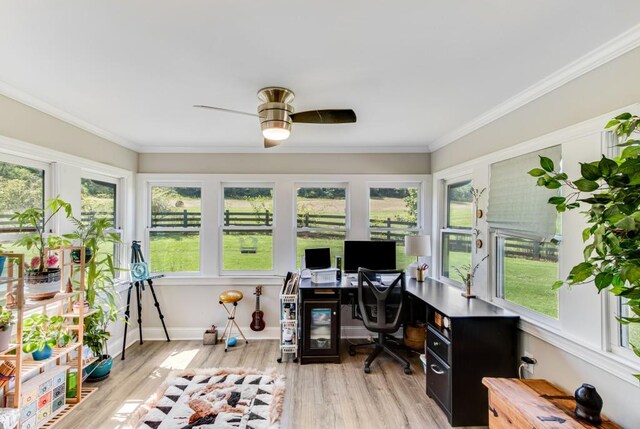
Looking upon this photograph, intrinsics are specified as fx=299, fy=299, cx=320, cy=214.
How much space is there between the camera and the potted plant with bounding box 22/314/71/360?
2141 millimetres

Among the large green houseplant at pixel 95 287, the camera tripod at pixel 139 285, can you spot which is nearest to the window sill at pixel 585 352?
the large green houseplant at pixel 95 287

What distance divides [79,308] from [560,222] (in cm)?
378

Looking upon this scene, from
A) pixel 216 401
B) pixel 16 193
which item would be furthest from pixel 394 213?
pixel 16 193

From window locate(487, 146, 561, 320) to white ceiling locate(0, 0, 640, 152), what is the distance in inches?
23.7

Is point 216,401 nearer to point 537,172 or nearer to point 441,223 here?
point 537,172

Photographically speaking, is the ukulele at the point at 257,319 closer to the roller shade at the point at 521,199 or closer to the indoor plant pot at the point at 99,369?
the indoor plant pot at the point at 99,369

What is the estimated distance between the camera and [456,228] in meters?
3.49

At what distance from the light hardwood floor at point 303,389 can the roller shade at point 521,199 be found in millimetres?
1615

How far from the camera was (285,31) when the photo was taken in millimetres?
1513

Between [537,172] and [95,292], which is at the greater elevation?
[537,172]

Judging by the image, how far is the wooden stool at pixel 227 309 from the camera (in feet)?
12.0

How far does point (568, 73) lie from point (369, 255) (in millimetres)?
2473

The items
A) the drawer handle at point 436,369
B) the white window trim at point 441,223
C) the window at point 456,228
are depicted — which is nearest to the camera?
the drawer handle at point 436,369

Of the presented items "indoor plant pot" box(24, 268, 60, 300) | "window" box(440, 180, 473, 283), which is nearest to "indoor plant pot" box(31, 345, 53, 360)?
"indoor plant pot" box(24, 268, 60, 300)
